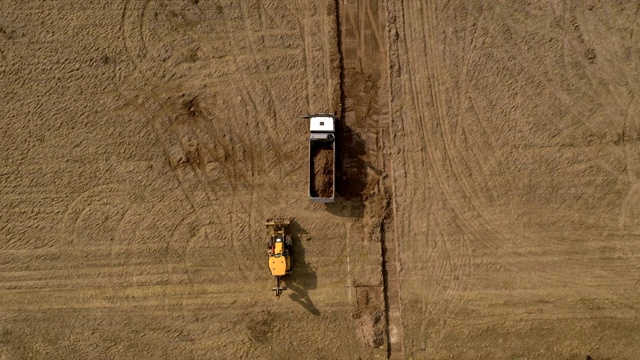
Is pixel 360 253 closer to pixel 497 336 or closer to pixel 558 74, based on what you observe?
pixel 497 336

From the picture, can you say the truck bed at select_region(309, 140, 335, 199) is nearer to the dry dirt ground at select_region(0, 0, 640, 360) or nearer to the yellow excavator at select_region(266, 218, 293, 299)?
the dry dirt ground at select_region(0, 0, 640, 360)

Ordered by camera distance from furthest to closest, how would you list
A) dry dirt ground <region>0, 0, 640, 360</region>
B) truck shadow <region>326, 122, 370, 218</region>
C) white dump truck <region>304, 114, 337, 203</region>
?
truck shadow <region>326, 122, 370, 218</region>
dry dirt ground <region>0, 0, 640, 360</region>
white dump truck <region>304, 114, 337, 203</region>

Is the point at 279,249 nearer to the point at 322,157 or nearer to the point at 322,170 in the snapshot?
the point at 322,170

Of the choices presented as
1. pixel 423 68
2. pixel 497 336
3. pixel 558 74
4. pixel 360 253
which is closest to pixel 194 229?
pixel 360 253

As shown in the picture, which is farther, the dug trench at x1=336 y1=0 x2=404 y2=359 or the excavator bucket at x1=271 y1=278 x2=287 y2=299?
the dug trench at x1=336 y1=0 x2=404 y2=359

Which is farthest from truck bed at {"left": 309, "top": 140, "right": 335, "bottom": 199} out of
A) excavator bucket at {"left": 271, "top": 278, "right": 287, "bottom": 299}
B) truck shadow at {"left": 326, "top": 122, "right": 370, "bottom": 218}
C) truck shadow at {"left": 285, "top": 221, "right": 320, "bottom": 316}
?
excavator bucket at {"left": 271, "top": 278, "right": 287, "bottom": 299}

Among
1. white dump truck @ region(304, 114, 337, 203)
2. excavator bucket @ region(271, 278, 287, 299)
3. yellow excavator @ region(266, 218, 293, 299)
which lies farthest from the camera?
excavator bucket @ region(271, 278, 287, 299)

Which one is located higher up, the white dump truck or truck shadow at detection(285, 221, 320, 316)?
the white dump truck

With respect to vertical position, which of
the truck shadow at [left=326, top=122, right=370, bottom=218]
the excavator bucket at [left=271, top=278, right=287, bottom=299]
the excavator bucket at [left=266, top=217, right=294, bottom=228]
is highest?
the truck shadow at [left=326, top=122, right=370, bottom=218]
